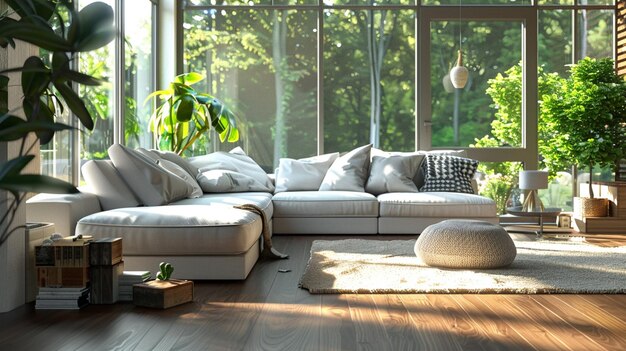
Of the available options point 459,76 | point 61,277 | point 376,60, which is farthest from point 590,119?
point 61,277

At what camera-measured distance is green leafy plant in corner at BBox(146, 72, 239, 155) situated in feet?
24.2

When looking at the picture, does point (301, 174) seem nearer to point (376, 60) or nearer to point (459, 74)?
point (376, 60)

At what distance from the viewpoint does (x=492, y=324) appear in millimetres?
3279

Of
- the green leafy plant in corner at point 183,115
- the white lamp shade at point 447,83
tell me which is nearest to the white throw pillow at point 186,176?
the green leafy plant in corner at point 183,115

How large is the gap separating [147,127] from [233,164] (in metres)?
1.09

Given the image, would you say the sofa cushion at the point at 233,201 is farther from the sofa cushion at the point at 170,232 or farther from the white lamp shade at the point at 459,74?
the white lamp shade at the point at 459,74

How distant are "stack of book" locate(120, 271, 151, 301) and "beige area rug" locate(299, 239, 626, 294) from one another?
0.91 m

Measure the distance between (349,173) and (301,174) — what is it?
0.49 meters

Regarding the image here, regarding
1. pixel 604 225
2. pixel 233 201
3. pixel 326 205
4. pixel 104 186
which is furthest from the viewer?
pixel 604 225

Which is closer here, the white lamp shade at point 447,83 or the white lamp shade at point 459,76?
the white lamp shade at point 459,76

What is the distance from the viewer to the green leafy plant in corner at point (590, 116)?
7.64 metres

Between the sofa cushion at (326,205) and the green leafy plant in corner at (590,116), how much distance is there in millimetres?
2337

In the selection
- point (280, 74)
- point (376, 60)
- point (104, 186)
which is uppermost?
point (376, 60)

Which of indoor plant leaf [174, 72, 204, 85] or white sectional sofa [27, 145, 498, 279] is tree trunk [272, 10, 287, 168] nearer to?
white sectional sofa [27, 145, 498, 279]
